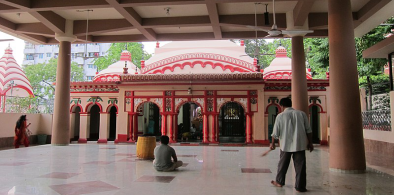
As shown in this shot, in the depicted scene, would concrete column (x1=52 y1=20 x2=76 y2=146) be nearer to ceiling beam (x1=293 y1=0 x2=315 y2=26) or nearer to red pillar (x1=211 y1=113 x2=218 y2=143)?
red pillar (x1=211 y1=113 x2=218 y2=143)

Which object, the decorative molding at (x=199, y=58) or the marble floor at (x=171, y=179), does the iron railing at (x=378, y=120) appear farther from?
the decorative molding at (x=199, y=58)

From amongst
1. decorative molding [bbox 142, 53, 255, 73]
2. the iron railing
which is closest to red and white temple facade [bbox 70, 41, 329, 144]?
decorative molding [bbox 142, 53, 255, 73]

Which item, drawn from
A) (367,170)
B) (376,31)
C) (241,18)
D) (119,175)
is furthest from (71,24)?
(376,31)

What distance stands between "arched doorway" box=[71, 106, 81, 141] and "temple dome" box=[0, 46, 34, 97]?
16.9 feet

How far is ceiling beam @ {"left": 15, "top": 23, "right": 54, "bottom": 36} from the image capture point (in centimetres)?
1421

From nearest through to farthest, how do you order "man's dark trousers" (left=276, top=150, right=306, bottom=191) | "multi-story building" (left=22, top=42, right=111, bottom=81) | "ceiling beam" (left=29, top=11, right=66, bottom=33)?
"man's dark trousers" (left=276, top=150, right=306, bottom=191) → "ceiling beam" (left=29, top=11, right=66, bottom=33) → "multi-story building" (left=22, top=42, right=111, bottom=81)

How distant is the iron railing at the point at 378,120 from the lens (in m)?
10.6

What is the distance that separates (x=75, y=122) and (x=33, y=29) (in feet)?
24.7

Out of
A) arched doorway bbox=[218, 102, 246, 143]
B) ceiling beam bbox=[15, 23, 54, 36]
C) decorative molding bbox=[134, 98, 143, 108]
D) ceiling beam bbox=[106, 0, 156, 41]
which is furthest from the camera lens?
arched doorway bbox=[218, 102, 246, 143]

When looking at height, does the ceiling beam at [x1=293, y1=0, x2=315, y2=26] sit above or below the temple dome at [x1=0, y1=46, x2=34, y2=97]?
above

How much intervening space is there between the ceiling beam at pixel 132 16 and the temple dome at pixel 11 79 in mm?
12257

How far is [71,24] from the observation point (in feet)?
47.0

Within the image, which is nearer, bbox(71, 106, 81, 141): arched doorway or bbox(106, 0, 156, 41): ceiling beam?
bbox(106, 0, 156, 41): ceiling beam

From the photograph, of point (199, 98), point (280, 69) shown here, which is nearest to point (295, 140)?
point (199, 98)
